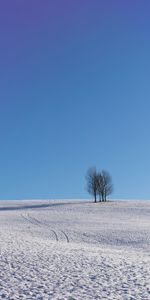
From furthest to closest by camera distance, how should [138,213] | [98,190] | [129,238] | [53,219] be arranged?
[98,190] → [138,213] → [53,219] → [129,238]

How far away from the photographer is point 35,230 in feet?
137

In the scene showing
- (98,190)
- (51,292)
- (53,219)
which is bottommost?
(51,292)

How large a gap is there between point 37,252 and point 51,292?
341 inches

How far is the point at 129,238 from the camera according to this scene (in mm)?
37750

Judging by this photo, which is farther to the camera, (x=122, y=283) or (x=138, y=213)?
(x=138, y=213)

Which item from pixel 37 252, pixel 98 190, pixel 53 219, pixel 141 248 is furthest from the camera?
pixel 98 190

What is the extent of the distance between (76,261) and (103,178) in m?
75.2

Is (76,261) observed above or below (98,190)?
below

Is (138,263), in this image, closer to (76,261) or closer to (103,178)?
(76,261)

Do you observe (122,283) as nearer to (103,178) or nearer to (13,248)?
(13,248)

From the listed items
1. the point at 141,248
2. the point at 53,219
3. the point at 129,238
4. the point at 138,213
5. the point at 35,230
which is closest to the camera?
Answer: the point at 141,248

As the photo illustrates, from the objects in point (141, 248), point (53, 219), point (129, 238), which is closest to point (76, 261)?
point (141, 248)

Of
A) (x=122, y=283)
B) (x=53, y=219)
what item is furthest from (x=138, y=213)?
(x=122, y=283)

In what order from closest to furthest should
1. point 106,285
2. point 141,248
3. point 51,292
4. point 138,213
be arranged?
point 51,292 → point 106,285 → point 141,248 → point 138,213
